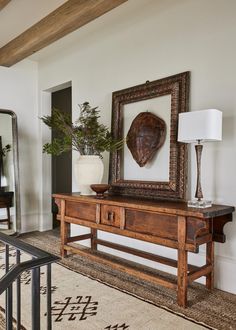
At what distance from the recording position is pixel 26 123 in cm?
491

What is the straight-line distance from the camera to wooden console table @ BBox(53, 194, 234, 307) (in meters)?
2.28

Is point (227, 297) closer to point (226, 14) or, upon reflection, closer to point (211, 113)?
point (211, 113)

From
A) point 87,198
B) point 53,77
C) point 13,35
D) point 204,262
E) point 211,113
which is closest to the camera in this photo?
point 211,113

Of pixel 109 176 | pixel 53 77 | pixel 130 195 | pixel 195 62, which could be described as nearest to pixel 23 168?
pixel 53 77

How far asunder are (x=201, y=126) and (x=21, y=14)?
8.03 ft

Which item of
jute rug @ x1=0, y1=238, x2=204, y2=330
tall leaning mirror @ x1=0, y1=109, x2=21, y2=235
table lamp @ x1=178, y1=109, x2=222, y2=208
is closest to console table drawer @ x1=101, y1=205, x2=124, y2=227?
jute rug @ x1=0, y1=238, x2=204, y2=330

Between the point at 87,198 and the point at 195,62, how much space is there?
1731 millimetres

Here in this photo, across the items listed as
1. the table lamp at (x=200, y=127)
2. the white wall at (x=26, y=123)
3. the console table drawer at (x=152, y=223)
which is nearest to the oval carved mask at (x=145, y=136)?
the table lamp at (x=200, y=127)

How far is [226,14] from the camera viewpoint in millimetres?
2609

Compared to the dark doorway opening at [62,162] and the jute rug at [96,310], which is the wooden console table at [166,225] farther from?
the dark doorway opening at [62,162]

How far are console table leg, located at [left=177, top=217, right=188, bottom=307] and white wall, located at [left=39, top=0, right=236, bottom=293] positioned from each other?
1.72 feet

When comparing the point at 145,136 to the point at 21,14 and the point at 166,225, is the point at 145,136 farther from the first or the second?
the point at 21,14

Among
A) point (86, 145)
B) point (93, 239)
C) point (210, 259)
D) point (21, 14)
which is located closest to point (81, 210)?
point (93, 239)

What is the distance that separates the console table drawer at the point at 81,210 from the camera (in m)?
3.10
